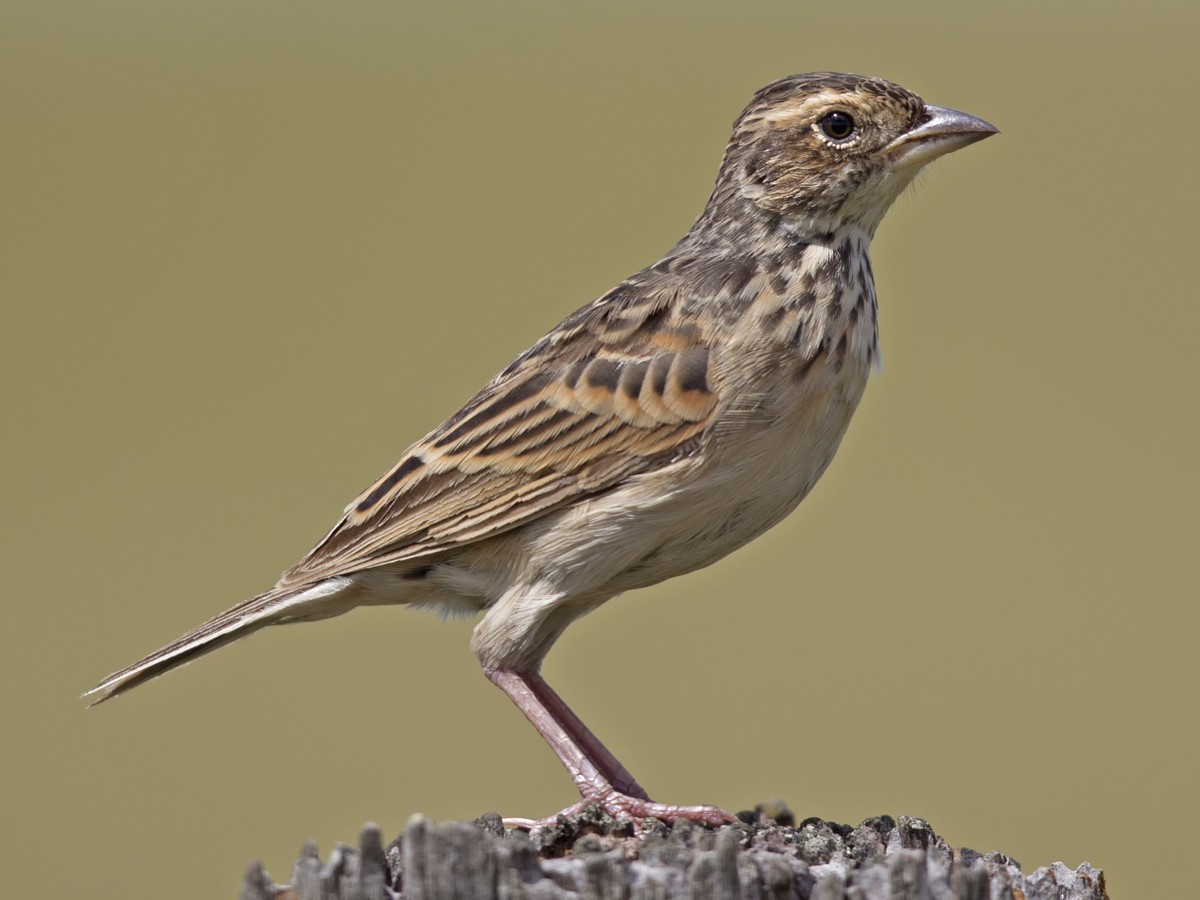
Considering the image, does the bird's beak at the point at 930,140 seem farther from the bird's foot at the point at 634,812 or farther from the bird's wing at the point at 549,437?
the bird's foot at the point at 634,812

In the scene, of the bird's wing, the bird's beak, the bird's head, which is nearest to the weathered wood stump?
the bird's wing

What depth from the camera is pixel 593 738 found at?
7516 mm

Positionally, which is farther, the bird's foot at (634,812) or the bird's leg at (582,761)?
the bird's leg at (582,761)

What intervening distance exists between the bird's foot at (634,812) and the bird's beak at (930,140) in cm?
279

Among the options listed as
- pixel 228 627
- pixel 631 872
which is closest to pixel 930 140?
pixel 228 627

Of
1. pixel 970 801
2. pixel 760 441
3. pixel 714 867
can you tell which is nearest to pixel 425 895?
pixel 714 867

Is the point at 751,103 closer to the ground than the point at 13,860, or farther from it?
farther from it

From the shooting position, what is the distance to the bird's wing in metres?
6.79

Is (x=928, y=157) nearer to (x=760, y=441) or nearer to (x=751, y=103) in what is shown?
(x=751, y=103)

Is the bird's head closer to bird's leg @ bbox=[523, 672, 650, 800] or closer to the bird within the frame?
the bird

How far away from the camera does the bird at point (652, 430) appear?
6.72 m

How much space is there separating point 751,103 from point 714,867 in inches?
152

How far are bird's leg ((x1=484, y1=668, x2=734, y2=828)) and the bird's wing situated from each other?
0.71 metres

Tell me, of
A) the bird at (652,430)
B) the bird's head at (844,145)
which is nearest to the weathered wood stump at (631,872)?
the bird at (652,430)
